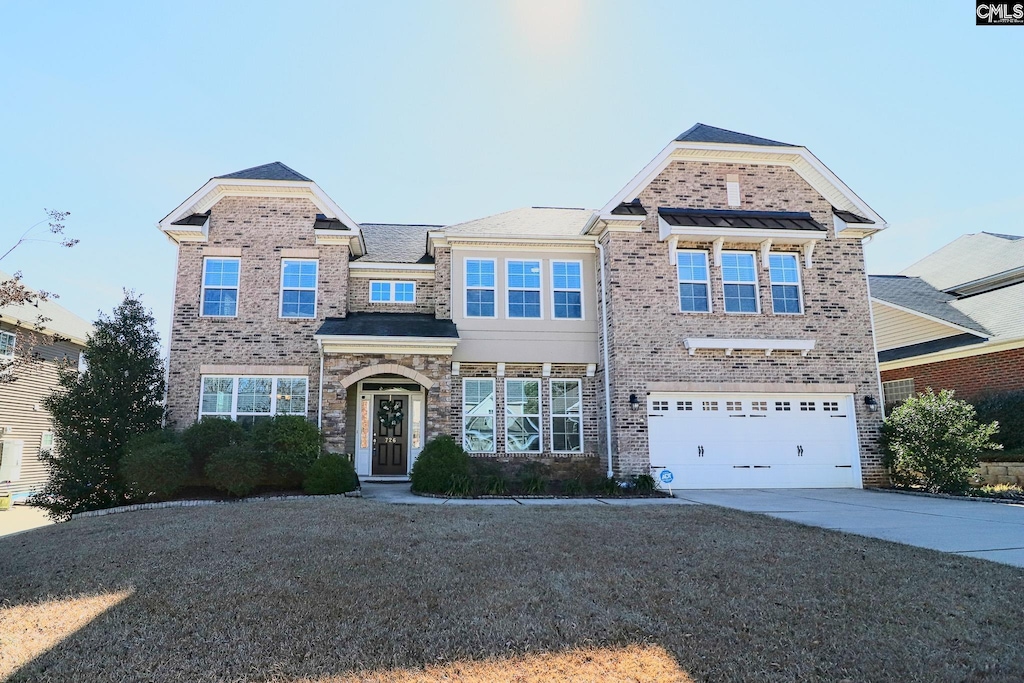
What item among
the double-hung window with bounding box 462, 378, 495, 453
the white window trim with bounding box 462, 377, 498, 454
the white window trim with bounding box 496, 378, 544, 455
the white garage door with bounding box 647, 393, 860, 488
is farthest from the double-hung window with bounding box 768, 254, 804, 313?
the double-hung window with bounding box 462, 378, 495, 453

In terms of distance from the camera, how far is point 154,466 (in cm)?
1098

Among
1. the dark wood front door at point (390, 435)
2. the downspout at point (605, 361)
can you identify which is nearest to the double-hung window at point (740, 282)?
the downspout at point (605, 361)

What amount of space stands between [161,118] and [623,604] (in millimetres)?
11652

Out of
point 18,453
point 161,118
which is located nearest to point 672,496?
point 161,118

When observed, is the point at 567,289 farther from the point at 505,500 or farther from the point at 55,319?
the point at 55,319

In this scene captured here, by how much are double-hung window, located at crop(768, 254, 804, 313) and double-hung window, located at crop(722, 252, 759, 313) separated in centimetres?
44

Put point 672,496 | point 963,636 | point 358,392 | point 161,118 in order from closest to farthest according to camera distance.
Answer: point 963,636
point 161,118
point 672,496
point 358,392

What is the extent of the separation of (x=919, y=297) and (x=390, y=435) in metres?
16.6

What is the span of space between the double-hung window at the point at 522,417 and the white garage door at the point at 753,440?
2.78m

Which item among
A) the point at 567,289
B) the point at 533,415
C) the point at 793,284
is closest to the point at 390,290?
the point at 567,289

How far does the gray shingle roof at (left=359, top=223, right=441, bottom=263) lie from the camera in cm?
1598

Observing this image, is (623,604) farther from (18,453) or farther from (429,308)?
(18,453)

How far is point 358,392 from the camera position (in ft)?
50.2

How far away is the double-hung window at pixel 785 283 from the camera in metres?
14.6
